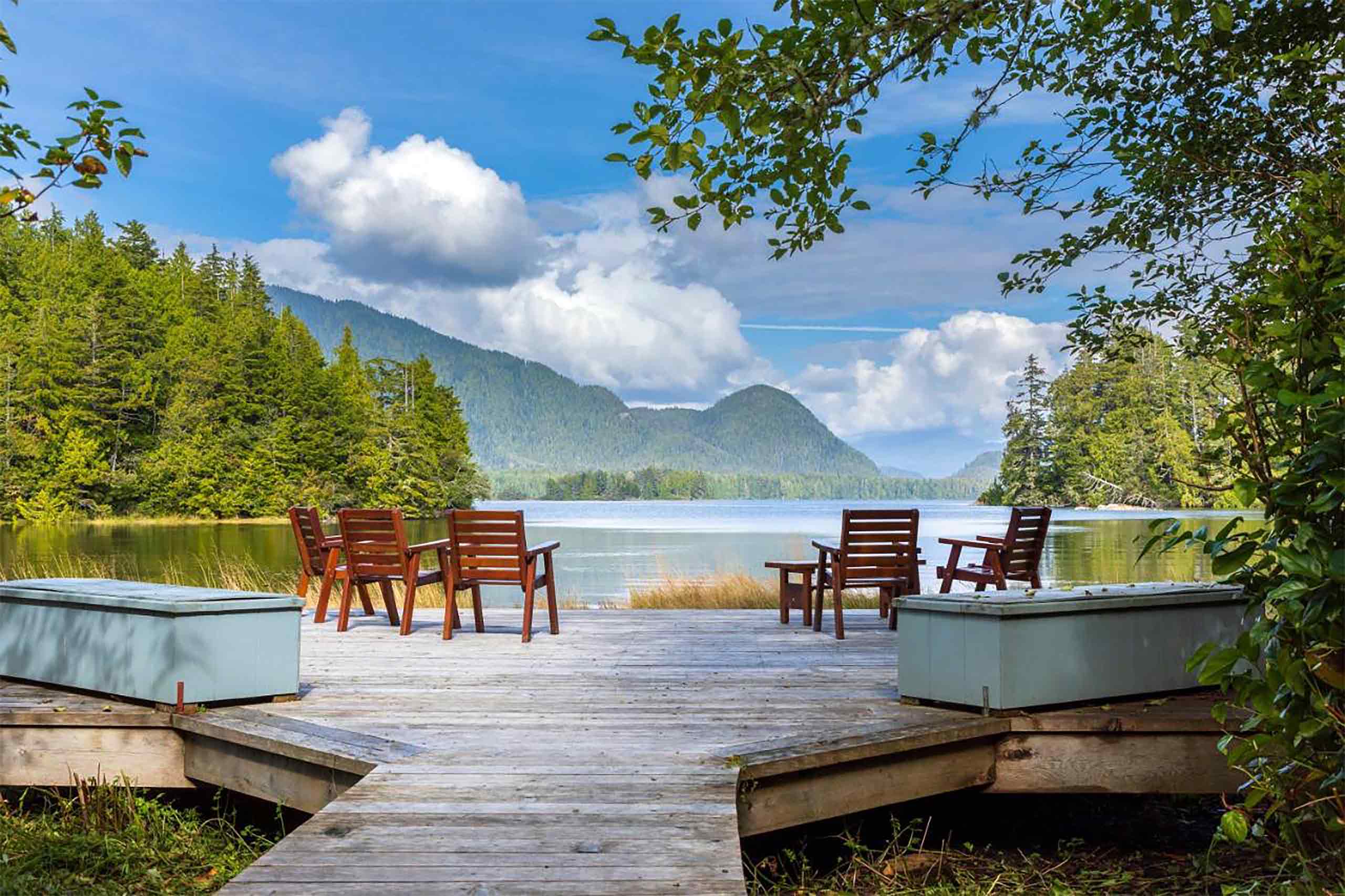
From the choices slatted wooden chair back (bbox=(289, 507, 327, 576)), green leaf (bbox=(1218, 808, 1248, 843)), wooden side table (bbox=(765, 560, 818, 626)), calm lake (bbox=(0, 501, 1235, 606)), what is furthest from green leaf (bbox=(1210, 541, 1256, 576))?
calm lake (bbox=(0, 501, 1235, 606))

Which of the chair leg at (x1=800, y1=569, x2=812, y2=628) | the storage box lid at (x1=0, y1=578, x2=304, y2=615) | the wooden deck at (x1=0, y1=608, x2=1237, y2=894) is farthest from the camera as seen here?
the chair leg at (x1=800, y1=569, x2=812, y2=628)

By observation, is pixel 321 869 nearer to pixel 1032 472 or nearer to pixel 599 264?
pixel 1032 472

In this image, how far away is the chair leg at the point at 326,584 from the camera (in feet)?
22.7

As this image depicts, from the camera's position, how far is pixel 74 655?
4.46 m

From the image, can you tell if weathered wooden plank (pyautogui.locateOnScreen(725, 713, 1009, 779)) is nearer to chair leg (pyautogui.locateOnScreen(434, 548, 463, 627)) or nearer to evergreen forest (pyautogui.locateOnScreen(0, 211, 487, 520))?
chair leg (pyautogui.locateOnScreen(434, 548, 463, 627))

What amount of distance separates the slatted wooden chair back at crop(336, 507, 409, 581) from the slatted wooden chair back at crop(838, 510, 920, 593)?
301cm

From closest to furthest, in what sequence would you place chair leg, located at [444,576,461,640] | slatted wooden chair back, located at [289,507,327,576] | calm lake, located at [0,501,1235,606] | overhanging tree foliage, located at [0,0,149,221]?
overhanging tree foliage, located at [0,0,149,221], chair leg, located at [444,576,461,640], slatted wooden chair back, located at [289,507,327,576], calm lake, located at [0,501,1235,606]

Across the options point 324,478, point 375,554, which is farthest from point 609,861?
point 324,478

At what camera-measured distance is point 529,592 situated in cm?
653

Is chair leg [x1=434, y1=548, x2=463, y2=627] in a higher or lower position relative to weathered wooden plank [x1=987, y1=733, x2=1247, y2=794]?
higher

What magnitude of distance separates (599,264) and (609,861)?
175976mm

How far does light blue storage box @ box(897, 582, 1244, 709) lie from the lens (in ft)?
12.9

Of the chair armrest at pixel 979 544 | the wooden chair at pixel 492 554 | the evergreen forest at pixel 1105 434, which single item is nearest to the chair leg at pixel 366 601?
the wooden chair at pixel 492 554

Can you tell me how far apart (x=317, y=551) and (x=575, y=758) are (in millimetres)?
4501
